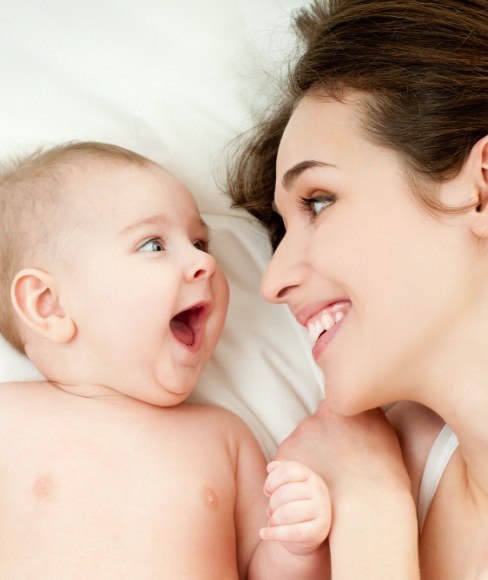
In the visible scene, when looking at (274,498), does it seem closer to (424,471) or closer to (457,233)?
(424,471)

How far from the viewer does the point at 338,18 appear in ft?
5.72

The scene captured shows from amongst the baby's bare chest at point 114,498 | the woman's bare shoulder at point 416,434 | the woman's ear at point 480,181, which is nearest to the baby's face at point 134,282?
the baby's bare chest at point 114,498

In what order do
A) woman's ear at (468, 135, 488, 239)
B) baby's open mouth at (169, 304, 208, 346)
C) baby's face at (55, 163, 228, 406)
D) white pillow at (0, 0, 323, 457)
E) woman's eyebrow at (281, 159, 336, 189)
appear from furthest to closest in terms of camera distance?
white pillow at (0, 0, 323, 457) → baby's open mouth at (169, 304, 208, 346) → baby's face at (55, 163, 228, 406) → woman's eyebrow at (281, 159, 336, 189) → woman's ear at (468, 135, 488, 239)

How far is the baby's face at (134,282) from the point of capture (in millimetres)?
1780

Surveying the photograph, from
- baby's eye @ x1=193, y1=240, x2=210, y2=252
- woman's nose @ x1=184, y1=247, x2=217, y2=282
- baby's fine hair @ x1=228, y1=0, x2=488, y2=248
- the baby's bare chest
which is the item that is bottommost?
the baby's bare chest

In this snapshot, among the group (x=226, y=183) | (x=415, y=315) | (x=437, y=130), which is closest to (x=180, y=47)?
(x=226, y=183)

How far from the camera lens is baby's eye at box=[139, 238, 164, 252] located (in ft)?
6.05

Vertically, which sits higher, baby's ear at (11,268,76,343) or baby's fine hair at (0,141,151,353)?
baby's fine hair at (0,141,151,353)

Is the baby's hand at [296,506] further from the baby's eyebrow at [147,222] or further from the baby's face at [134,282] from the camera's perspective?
the baby's eyebrow at [147,222]

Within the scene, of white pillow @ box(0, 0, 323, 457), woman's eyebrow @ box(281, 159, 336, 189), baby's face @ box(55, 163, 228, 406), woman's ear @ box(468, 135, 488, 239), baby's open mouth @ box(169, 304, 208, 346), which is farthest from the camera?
white pillow @ box(0, 0, 323, 457)

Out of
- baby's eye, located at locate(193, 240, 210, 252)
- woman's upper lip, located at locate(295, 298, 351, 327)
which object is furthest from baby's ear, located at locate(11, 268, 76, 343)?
woman's upper lip, located at locate(295, 298, 351, 327)

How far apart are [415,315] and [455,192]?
227mm

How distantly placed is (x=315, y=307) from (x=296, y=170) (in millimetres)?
265

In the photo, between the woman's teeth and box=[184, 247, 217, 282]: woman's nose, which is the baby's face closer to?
box=[184, 247, 217, 282]: woman's nose
